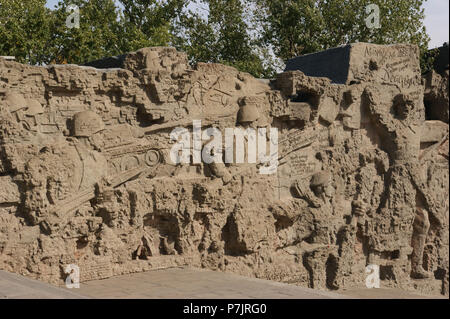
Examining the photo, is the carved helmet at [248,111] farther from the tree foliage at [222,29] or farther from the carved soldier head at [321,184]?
the tree foliage at [222,29]

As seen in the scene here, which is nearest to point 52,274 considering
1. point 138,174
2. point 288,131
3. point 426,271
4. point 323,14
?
point 138,174

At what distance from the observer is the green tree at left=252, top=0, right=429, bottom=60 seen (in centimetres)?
1595

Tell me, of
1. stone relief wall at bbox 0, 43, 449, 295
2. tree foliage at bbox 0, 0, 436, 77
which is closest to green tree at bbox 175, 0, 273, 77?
tree foliage at bbox 0, 0, 436, 77

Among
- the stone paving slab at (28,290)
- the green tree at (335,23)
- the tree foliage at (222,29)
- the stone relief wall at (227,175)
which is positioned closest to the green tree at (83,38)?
Result: the tree foliage at (222,29)

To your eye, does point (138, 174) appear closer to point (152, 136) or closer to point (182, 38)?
point (152, 136)

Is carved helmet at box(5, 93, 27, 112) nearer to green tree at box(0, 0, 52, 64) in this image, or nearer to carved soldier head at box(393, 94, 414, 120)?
carved soldier head at box(393, 94, 414, 120)

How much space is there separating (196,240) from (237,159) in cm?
100

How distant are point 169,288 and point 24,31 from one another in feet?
31.7

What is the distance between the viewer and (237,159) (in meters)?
7.11

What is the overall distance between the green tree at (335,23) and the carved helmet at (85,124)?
34.4 feet

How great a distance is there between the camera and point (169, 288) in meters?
5.52

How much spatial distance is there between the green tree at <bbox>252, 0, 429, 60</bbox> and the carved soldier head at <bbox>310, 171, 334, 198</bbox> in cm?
868

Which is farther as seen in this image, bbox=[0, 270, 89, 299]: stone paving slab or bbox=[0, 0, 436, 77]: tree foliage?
bbox=[0, 0, 436, 77]: tree foliage

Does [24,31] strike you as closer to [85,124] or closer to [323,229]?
[85,124]
